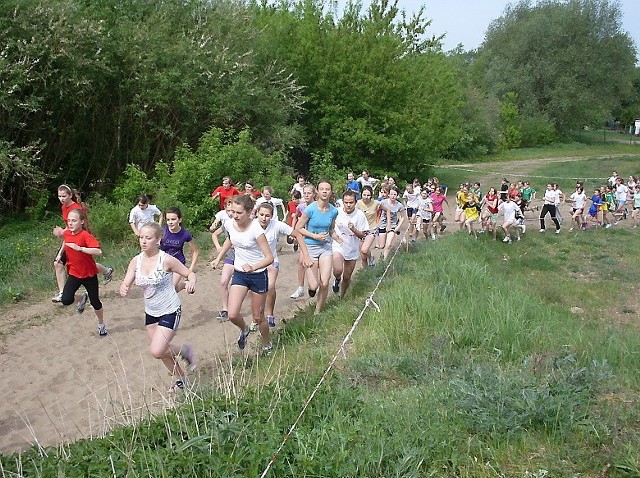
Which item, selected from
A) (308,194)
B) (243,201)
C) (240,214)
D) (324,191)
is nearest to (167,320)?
(240,214)

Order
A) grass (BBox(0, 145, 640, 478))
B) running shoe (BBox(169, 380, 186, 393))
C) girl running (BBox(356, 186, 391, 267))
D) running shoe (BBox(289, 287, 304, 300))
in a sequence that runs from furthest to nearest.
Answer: girl running (BBox(356, 186, 391, 267)) < running shoe (BBox(289, 287, 304, 300)) < running shoe (BBox(169, 380, 186, 393)) < grass (BBox(0, 145, 640, 478))

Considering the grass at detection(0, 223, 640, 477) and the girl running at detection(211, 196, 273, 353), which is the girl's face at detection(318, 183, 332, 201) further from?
the grass at detection(0, 223, 640, 477)

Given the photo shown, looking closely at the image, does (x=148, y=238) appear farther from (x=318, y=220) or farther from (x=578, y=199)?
(x=578, y=199)

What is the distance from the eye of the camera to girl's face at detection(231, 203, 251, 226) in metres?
6.57

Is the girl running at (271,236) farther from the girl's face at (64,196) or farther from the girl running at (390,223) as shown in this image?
the girl running at (390,223)

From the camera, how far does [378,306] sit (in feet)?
23.3

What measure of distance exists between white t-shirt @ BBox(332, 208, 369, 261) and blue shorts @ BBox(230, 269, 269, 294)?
2070 millimetres

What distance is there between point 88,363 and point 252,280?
91.1 inches

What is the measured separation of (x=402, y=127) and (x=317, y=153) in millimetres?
3837

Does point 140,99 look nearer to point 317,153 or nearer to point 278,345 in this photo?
point 317,153

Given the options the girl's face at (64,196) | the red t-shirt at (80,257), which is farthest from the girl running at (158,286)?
the girl's face at (64,196)

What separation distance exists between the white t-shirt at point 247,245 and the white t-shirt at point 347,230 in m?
2.04

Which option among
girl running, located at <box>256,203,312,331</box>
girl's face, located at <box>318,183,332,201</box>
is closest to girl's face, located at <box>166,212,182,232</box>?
girl running, located at <box>256,203,312,331</box>

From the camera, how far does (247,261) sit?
6.75 metres
